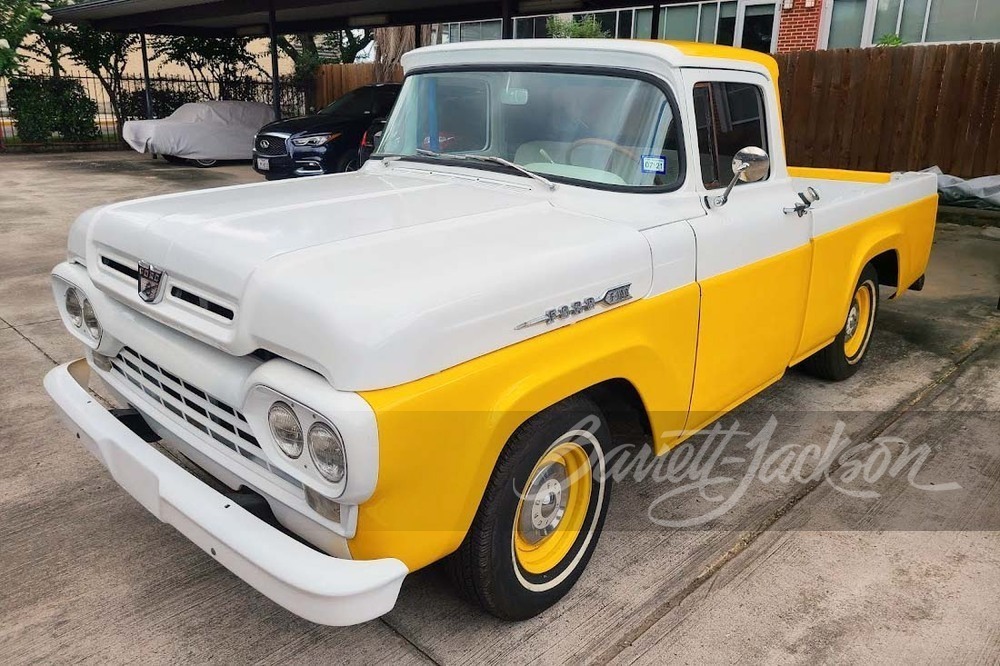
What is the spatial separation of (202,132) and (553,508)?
53.0 ft

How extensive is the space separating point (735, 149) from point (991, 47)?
960cm

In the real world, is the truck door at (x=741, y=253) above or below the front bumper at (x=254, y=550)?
above

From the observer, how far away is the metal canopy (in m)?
13.0

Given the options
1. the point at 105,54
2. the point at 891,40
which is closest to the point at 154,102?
the point at 105,54

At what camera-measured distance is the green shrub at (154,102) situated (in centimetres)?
2088

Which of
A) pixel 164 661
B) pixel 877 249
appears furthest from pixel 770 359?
pixel 164 661

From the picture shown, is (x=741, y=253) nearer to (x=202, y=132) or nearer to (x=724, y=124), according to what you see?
(x=724, y=124)

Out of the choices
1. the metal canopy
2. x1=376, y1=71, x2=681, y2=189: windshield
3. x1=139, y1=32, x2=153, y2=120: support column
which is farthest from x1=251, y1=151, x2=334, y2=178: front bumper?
x1=376, y1=71, x2=681, y2=189: windshield

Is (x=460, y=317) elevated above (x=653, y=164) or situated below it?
below

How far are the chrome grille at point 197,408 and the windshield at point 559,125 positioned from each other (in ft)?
5.48

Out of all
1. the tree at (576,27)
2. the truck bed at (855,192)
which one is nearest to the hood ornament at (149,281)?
the truck bed at (855,192)

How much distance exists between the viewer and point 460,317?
221cm

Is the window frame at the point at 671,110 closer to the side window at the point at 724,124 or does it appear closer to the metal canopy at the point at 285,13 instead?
the side window at the point at 724,124

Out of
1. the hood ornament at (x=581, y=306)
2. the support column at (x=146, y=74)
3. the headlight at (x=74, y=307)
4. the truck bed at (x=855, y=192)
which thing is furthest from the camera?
the support column at (x=146, y=74)
